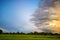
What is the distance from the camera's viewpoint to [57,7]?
13.4ft

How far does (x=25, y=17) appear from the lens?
162 inches

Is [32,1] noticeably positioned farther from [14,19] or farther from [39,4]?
[14,19]

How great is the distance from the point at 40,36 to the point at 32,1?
0.74 metres

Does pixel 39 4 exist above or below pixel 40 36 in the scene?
above

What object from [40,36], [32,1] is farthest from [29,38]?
[32,1]

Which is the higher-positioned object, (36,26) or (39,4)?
(39,4)

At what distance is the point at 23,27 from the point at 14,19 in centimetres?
26

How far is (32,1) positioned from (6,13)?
0.60 metres

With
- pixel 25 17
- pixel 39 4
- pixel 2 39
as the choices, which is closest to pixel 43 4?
pixel 39 4

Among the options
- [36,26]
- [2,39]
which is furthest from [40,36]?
[2,39]

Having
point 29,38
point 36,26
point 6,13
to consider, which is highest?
point 6,13

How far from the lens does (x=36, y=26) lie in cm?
408

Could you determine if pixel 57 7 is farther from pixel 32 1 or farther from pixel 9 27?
pixel 9 27

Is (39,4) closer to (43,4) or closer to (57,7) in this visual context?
(43,4)
